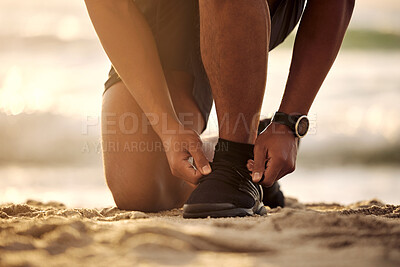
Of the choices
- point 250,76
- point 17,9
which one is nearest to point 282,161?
point 250,76

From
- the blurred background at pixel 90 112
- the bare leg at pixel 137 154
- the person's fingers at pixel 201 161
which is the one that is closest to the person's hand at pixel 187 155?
the person's fingers at pixel 201 161

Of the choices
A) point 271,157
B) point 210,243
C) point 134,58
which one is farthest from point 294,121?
point 210,243

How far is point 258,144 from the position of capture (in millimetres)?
1313

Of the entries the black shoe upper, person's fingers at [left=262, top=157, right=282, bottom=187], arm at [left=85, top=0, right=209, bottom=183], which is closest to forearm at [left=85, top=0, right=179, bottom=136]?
arm at [left=85, top=0, right=209, bottom=183]

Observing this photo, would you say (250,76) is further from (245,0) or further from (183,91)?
(183,91)

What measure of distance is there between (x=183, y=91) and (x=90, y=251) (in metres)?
1.13

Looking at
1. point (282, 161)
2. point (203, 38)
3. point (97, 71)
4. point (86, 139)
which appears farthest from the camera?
point (97, 71)

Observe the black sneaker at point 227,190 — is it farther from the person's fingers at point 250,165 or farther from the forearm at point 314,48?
the forearm at point 314,48

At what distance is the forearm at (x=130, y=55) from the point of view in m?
1.43

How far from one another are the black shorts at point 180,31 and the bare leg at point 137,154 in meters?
0.05

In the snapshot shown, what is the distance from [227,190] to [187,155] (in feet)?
0.48

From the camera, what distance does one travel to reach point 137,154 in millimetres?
1828

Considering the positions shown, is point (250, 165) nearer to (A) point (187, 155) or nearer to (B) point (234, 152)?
(B) point (234, 152)

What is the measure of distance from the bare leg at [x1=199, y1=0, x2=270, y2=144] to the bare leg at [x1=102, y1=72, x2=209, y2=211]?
0.51 m
